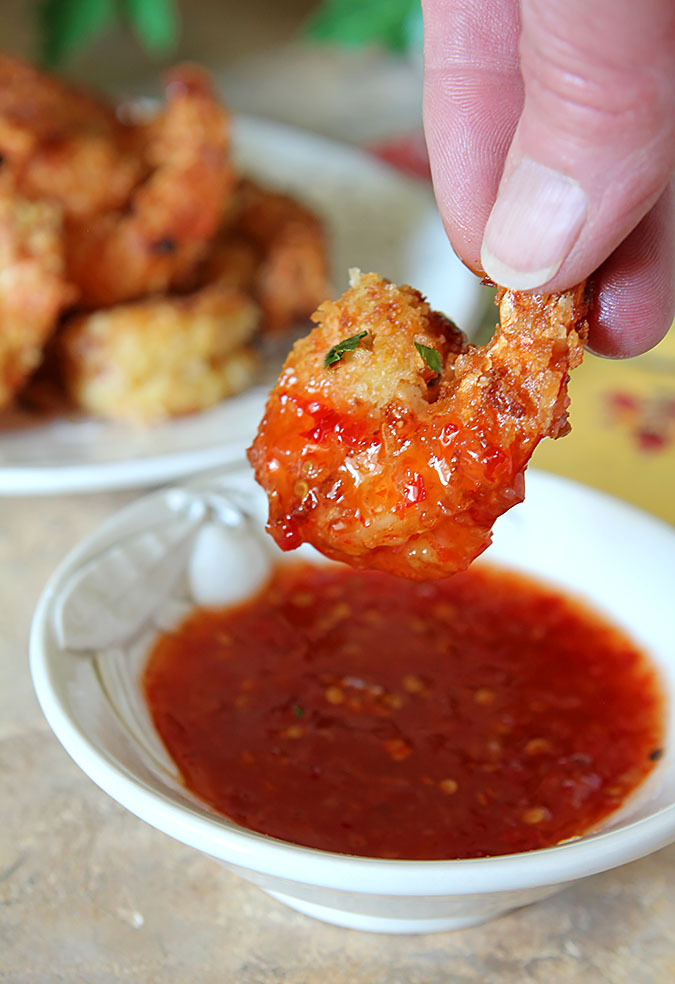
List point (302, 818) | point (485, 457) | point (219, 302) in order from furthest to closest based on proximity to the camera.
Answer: point (219, 302) < point (302, 818) < point (485, 457)

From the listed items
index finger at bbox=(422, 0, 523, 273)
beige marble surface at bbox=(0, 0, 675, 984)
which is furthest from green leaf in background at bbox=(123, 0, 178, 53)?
beige marble surface at bbox=(0, 0, 675, 984)

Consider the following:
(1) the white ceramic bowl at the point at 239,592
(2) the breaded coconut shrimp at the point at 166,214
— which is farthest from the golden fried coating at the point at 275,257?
(1) the white ceramic bowl at the point at 239,592

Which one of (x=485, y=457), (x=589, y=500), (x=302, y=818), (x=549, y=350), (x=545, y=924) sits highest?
(x=549, y=350)

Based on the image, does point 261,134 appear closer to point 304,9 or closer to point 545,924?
point 304,9

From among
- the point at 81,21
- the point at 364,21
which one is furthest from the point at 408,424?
the point at 364,21

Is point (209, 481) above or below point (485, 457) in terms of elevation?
below

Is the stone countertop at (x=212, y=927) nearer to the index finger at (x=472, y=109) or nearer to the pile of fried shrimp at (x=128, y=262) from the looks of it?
the index finger at (x=472, y=109)

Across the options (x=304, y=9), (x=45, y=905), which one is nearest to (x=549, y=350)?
(x=45, y=905)
